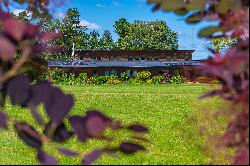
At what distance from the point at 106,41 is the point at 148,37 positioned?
13.6m

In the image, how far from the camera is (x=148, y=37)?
288ft

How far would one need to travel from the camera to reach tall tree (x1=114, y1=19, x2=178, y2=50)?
284 feet

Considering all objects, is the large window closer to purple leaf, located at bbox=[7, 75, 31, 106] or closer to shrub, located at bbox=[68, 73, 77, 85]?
shrub, located at bbox=[68, 73, 77, 85]

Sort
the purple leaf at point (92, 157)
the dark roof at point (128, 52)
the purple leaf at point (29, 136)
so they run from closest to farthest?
the purple leaf at point (92, 157) < the purple leaf at point (29, 136) < the dark roof at point (128, 52)

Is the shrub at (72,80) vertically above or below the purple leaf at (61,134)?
below

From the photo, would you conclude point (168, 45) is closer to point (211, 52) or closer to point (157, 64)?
point (157, 64)

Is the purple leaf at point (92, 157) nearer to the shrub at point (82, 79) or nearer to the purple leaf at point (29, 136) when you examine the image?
the purple leaf at point (29, 136)

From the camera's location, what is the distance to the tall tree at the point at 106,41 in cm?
9350

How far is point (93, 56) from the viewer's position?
67062 millimetres

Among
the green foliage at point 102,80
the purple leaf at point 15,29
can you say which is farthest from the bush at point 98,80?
the purple leaf at point 15,29

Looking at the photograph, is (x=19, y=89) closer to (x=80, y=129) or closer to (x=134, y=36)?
(x=80, y=129)

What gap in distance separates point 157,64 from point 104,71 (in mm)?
5312

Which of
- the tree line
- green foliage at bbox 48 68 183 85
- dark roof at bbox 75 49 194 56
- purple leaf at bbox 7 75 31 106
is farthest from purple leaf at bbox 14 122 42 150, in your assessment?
the tree line

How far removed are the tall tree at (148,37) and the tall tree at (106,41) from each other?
1.91 metres
